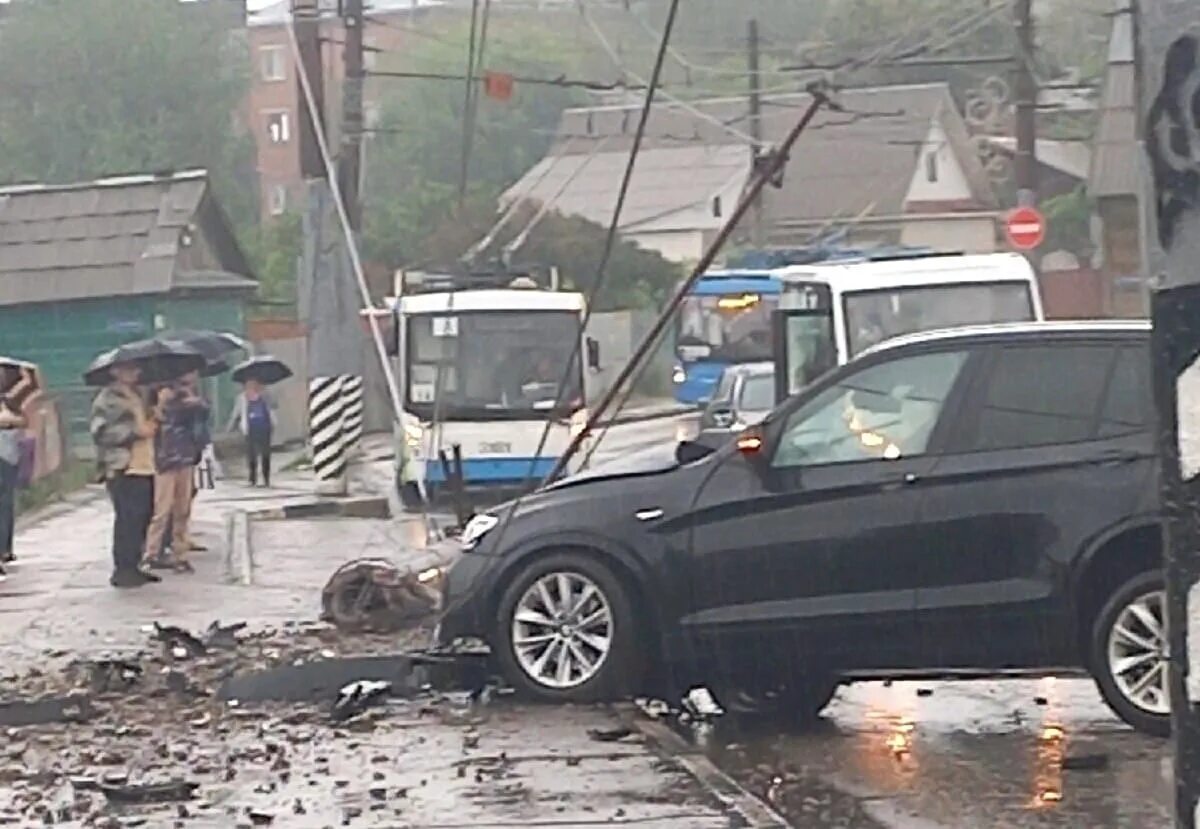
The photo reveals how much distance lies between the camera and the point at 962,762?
33.2 feet

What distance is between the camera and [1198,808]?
366cm

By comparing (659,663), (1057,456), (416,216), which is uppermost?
(416,216)

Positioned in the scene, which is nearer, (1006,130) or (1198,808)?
(1198,808)

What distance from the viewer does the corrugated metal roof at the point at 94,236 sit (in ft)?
156

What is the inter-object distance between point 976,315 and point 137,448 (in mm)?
8264

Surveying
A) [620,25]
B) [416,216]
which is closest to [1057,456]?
[620,25]

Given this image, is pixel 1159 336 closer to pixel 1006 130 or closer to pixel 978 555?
pixel 978 555

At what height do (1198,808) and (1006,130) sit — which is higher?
(1006,130)

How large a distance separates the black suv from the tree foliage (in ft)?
224

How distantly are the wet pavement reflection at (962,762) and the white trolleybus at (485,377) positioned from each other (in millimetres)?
16097

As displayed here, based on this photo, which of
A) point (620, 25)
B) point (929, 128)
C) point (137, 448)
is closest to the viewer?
point (137, 448)

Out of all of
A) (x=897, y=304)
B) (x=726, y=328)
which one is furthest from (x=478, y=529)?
(x=726, y=328)

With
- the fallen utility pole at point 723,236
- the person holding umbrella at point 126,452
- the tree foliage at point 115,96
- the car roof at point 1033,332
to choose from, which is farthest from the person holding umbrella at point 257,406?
the tree foliage at point 115,96

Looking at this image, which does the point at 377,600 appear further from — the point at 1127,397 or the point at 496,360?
the point at 496,360
